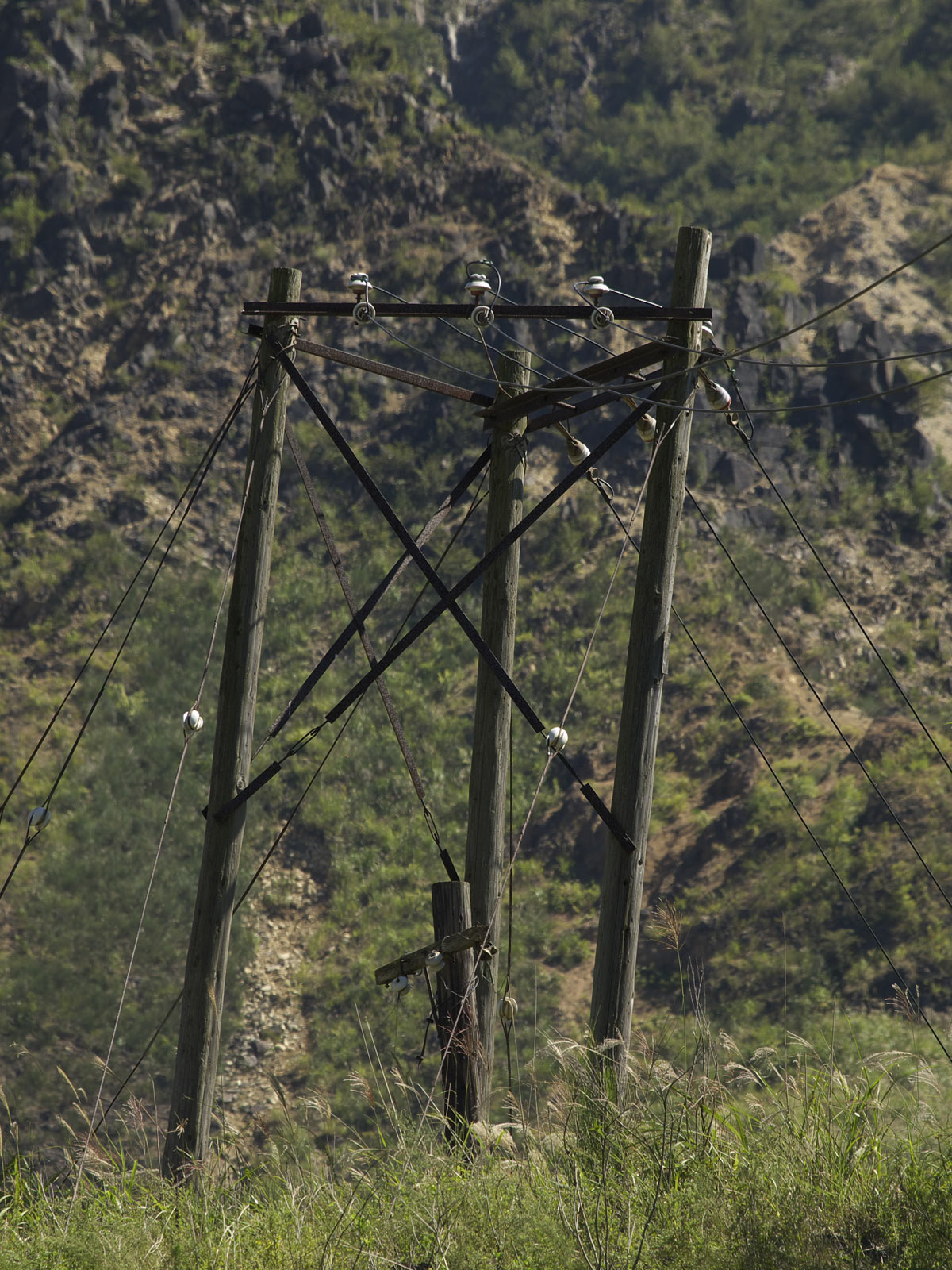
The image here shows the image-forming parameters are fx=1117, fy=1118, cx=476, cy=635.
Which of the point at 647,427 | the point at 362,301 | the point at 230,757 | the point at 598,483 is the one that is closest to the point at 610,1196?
the point at 230,757

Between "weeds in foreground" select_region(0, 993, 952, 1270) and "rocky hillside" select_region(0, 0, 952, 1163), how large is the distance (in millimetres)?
10280

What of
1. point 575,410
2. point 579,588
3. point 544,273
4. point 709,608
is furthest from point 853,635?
point 575,410

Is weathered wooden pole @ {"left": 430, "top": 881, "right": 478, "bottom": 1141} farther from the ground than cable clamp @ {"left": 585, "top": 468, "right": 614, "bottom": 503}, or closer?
closer

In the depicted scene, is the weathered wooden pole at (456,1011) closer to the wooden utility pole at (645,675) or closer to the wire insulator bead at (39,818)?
the wooden utility pole at (645,675)

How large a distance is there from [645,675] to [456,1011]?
1.76m

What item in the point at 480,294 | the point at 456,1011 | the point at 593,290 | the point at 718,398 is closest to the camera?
the point at 456,1011

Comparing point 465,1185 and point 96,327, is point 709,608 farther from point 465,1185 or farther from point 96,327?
point 465,1185

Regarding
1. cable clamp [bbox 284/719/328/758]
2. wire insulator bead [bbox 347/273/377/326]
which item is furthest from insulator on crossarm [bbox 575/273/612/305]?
cable clamp [bbox 284/719/328/758]

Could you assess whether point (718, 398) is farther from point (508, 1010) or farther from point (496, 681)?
point (508, 1010)

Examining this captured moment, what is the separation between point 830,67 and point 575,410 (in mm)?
38424

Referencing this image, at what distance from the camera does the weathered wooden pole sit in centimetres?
480

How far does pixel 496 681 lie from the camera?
5922mm

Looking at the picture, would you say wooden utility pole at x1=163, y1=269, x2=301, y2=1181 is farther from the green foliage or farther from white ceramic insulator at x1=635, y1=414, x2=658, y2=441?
the green foliage

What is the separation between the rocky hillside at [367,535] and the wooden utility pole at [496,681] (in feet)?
28.7
